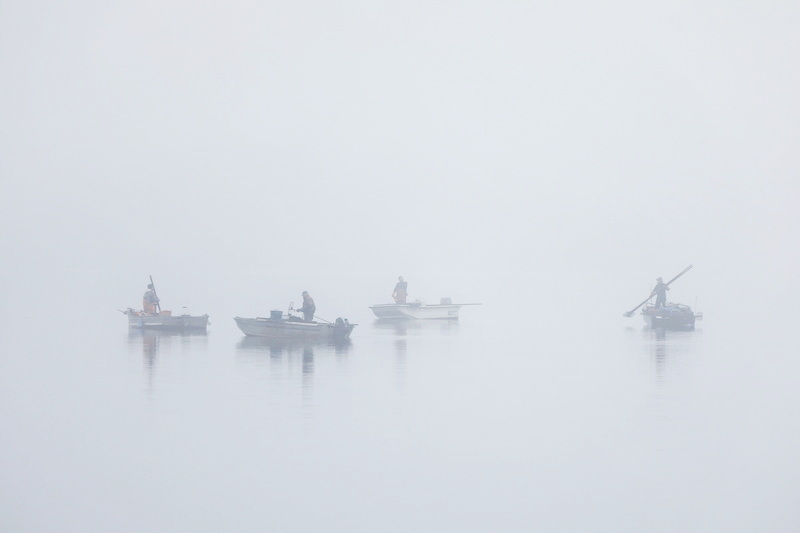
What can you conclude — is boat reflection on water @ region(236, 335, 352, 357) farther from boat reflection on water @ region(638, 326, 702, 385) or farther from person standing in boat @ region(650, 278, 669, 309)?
person standing in boat @ region(650, 278, 669, 309)

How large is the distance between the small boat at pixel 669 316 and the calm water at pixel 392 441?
1023 centimetres

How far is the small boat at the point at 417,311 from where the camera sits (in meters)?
52.2

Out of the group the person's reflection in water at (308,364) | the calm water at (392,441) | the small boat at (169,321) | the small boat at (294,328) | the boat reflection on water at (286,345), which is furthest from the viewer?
the small boat at (169,321)

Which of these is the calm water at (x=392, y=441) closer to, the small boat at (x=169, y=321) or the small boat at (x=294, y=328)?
the small boat at (x=294, y=328)

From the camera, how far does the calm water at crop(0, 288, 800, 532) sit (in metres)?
17.0

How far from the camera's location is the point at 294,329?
129 ft

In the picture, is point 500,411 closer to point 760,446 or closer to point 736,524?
point 760,446

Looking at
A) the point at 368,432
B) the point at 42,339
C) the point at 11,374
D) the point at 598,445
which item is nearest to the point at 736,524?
the point at 598,445

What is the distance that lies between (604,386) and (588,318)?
108ft

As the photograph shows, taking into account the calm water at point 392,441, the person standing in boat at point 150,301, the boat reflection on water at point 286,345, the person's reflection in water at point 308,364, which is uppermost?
the person standing in boat at point 150,301

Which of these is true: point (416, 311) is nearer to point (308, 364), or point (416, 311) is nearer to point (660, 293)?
point (660, 293)

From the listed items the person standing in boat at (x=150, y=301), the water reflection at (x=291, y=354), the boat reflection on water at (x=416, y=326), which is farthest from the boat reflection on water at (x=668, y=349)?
the person standing in boat at (x=150, y=301)

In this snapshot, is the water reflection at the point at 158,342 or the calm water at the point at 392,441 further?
the water reflection at the point at 158,342

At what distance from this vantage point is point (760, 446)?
22.0 m
